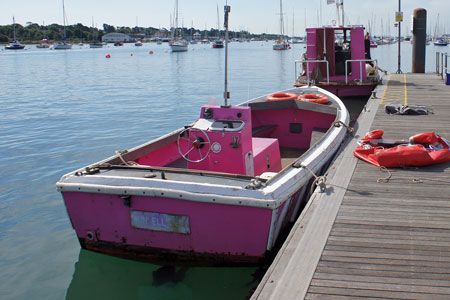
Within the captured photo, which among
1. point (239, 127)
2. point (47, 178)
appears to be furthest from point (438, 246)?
point (47, 178)

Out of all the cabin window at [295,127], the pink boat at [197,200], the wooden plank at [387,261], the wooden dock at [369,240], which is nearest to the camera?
the wooden dock at [369,240]

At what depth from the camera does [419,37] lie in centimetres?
2192

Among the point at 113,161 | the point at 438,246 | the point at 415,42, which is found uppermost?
the point at 415,42

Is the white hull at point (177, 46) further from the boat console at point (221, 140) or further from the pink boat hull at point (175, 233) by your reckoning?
the pink boat hull at point (175, 233)

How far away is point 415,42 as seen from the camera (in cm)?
2220

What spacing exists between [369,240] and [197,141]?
2.57 m

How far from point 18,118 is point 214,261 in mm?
16961

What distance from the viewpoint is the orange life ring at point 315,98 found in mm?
10484

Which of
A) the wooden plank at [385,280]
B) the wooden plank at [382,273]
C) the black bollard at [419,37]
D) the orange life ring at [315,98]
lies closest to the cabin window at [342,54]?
the black bollard at [419,37]

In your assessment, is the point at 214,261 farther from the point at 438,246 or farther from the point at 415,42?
the point at 415,42

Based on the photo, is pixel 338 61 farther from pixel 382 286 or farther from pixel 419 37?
pixel 382 286

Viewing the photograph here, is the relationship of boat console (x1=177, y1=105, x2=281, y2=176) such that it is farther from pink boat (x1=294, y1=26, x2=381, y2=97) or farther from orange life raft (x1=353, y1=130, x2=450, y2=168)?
pink boat (x1=294, y1=26, x2=381, y2=97)

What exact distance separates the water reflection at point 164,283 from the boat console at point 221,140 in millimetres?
1342

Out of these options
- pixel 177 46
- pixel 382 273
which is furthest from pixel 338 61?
pixel 177 46
